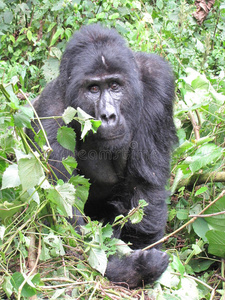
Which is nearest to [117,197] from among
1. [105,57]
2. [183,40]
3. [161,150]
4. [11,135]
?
[161,150]

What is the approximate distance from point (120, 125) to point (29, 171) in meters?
1.23

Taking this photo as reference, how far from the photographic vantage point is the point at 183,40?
684cm

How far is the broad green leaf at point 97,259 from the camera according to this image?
9.30 feet

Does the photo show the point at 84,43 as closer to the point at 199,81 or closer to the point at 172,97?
the point at 172,97

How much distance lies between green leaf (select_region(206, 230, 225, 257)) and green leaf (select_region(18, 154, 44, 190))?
1606 millimetres

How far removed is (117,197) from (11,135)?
163 centimetres

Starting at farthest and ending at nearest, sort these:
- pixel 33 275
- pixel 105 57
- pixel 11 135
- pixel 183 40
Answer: pixel 183 40, pixel 105 57, pixel 11 135, pixel 33 275

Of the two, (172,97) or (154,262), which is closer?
(154,262)

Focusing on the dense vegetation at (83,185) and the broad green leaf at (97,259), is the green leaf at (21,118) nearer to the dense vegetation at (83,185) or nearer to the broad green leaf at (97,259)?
the dense vegetation at (83,185)

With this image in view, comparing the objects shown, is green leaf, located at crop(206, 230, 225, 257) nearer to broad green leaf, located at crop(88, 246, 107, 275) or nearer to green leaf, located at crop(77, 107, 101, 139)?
broad green leaf, located at crop(88, 246, 107, 275)

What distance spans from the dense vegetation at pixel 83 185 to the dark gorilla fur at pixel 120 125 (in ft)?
0.84

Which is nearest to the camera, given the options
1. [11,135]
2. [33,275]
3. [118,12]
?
[33,275]

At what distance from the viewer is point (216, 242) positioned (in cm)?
355

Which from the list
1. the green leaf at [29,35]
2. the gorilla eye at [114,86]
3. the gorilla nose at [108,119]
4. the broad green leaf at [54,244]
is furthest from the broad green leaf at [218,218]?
the green leaf at [29,35]
